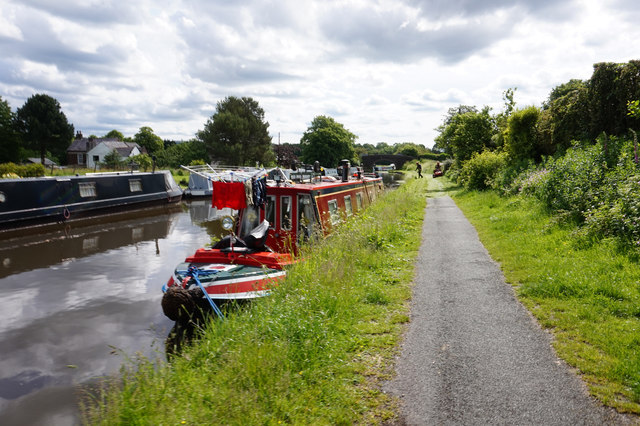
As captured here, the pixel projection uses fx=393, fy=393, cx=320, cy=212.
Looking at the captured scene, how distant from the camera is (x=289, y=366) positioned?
12.6ft

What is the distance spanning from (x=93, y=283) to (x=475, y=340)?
10.0 meters

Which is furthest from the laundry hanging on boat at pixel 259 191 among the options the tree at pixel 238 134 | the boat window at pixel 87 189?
the tree at pixel 238 134

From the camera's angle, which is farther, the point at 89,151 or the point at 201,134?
the point at 89,151

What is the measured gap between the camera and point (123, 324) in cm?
801

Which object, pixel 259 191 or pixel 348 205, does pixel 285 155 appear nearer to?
pixel 348 205

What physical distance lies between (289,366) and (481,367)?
197 centimetres

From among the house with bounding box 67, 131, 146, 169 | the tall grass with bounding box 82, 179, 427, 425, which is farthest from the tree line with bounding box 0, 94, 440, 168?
the tall grass with bounding box 82, 179, 427, 425

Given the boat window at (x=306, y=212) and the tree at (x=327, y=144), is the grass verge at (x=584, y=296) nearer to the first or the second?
the boat window at (x=306, y=212)

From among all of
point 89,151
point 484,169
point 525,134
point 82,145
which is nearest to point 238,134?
point 89,151

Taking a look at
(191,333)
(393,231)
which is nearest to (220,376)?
(191,333)

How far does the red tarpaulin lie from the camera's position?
8.42 m

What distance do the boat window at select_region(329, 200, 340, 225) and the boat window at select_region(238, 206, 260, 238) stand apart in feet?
6.53

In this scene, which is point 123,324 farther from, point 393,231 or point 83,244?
point 83,244

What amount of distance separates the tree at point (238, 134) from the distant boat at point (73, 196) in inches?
945
